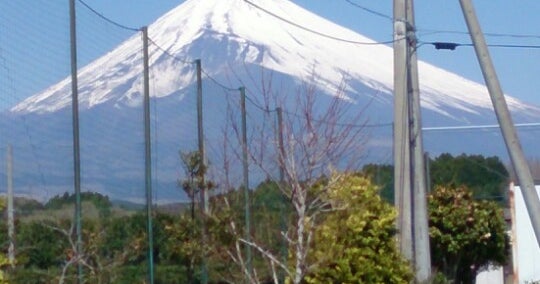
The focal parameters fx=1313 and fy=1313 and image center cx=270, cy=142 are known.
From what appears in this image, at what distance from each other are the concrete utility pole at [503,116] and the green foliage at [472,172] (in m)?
12.2

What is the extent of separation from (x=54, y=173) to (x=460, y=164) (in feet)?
57.9

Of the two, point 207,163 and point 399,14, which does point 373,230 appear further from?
point 399,14

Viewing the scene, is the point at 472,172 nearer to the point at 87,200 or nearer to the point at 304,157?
the point at 304,157

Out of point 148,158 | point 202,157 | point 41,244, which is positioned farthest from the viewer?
point 202,157

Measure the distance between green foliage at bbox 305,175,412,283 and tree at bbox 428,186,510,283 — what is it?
35.7ft

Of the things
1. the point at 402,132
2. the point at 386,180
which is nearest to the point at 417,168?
the point at 402,132

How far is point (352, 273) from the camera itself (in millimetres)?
14953

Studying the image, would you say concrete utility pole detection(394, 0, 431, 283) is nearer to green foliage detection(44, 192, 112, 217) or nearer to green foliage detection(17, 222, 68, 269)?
green foliage detection(44, 192, 112, 217)

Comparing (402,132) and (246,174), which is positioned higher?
(402,132)

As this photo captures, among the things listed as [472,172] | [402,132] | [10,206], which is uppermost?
[472,172]

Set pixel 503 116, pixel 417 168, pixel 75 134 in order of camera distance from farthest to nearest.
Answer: pixel 417 168
pixel 503 116
pixel 75 134

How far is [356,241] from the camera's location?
15.1 m

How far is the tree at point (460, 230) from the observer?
26.3m

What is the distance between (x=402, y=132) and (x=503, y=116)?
1.90 metres
